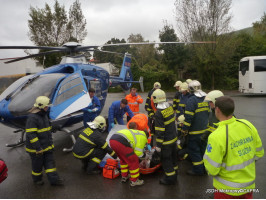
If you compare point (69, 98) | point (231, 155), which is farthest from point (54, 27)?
point (231, 155)

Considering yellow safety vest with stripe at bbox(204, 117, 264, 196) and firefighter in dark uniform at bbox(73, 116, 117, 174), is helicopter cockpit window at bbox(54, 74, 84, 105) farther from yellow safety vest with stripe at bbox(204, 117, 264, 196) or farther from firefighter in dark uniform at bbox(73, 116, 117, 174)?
yellow safety vest with stripe at bbox(204, 117, 264, 196)

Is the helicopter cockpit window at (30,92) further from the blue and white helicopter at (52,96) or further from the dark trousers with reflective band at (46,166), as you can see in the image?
the dark trousers with reflective band at (46,166)

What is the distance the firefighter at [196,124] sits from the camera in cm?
391

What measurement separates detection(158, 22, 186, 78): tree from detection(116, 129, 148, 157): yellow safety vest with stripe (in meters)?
21.1

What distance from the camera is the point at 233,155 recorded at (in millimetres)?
1996

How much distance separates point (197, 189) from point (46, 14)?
20012mm

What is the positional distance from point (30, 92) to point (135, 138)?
348cm

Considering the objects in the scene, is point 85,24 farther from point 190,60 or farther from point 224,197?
point 224,197

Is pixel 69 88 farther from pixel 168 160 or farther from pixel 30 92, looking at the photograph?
pixel 168 160

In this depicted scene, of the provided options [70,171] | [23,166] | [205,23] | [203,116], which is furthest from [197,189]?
[205,23]

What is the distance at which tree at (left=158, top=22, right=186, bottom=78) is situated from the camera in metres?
23.4

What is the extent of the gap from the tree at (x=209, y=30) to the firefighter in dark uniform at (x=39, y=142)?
1848 cm

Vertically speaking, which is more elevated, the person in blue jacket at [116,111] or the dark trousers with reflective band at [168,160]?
the person in blue jacket at [116,111]

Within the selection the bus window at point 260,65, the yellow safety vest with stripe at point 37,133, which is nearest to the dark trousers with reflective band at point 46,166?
the yellow safety vest with stripe at point 37,133
